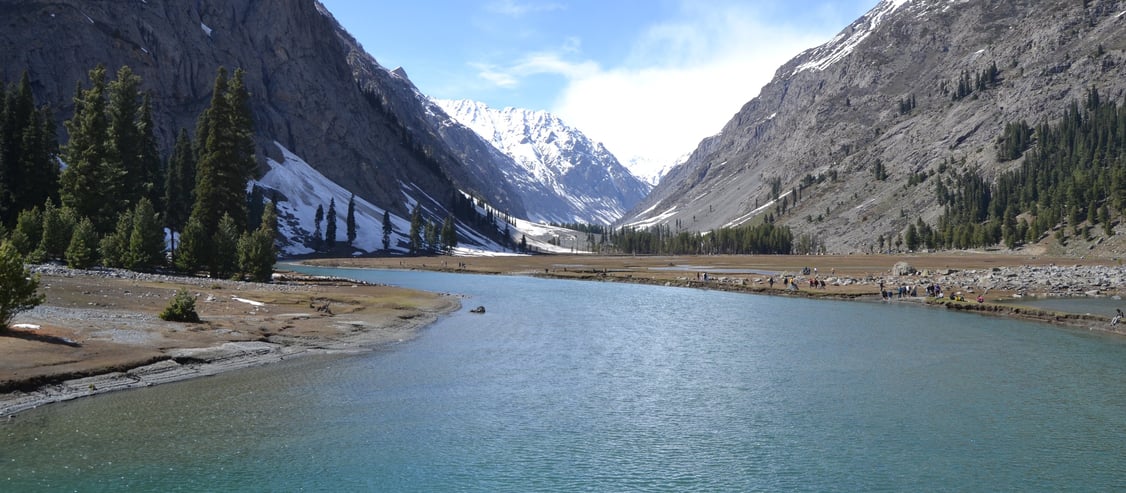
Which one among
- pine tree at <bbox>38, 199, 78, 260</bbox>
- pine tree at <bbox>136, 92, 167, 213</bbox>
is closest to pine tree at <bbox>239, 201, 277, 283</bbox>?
pine tree at <bbox>38, 199, 78, 260</bbox>

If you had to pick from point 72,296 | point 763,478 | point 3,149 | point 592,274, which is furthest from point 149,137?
point 763,478

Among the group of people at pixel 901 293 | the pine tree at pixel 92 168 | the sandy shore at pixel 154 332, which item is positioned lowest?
the sandy shore at pixel 154 332

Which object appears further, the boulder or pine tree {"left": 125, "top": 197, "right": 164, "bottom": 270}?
the boulder

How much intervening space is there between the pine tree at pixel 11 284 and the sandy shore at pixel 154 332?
942 mm

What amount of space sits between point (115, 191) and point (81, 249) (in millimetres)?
18632

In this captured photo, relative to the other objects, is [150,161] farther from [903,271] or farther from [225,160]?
[903,271]

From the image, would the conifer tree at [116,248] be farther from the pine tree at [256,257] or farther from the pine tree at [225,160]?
the pine tree at [225,160]

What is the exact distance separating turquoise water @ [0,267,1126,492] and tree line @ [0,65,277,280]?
35.7 m

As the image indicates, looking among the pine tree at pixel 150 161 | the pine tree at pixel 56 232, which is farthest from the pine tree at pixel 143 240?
the pine tree at pixel 150 161

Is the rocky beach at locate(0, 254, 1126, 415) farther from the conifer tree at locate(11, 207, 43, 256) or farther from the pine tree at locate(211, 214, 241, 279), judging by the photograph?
the conifer tree at locate(11, 207, 43, 256)

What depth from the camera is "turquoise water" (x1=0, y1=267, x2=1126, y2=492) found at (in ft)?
71.2

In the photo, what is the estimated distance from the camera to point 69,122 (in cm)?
7338

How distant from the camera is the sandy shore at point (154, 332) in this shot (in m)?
28.1

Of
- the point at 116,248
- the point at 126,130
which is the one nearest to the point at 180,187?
the point at 126,130
